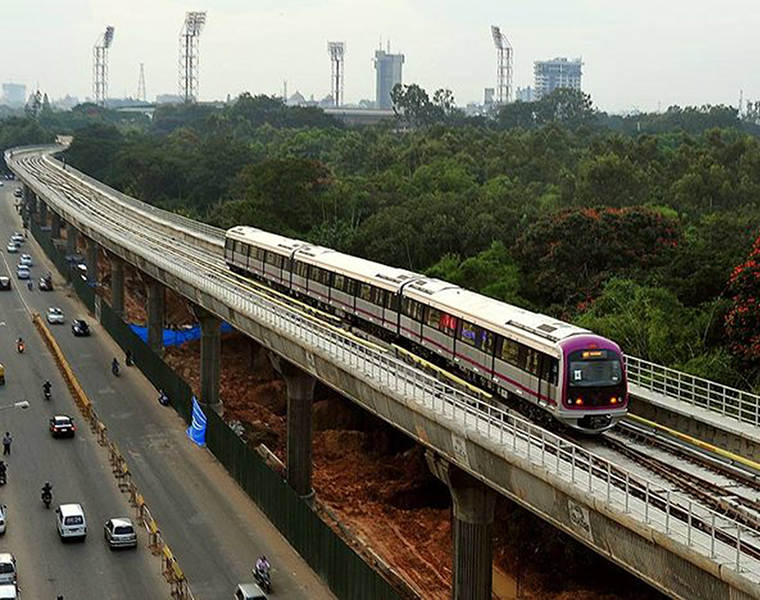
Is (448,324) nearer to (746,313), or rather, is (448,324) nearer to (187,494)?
(746,313)

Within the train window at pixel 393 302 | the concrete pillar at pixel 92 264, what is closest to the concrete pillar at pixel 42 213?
the concrete pillar at pixel 92 264

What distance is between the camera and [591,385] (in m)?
36.1

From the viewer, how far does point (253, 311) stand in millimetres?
56969

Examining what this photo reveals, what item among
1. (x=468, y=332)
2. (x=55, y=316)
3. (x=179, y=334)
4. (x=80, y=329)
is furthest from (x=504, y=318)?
(x=55, y=316)

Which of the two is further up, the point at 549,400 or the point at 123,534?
the point at 549,400

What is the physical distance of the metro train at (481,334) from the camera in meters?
36.2

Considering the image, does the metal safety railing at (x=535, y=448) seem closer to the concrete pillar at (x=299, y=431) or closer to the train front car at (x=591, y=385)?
the train front car at (x=591, y=385)

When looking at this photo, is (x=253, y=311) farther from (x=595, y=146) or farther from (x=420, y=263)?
(x=595, y=146)

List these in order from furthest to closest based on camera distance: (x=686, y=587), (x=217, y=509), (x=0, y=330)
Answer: (x=0, y=330) → (x=217, y=509) → (x=686, y=587)

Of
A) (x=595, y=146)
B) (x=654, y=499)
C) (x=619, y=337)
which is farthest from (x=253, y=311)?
(x=595, y=146)

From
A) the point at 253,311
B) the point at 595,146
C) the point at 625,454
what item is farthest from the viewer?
the point at 595,146

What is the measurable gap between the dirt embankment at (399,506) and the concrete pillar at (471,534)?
8603mm

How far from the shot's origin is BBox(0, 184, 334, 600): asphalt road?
149 feet

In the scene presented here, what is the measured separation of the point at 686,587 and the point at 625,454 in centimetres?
1029
